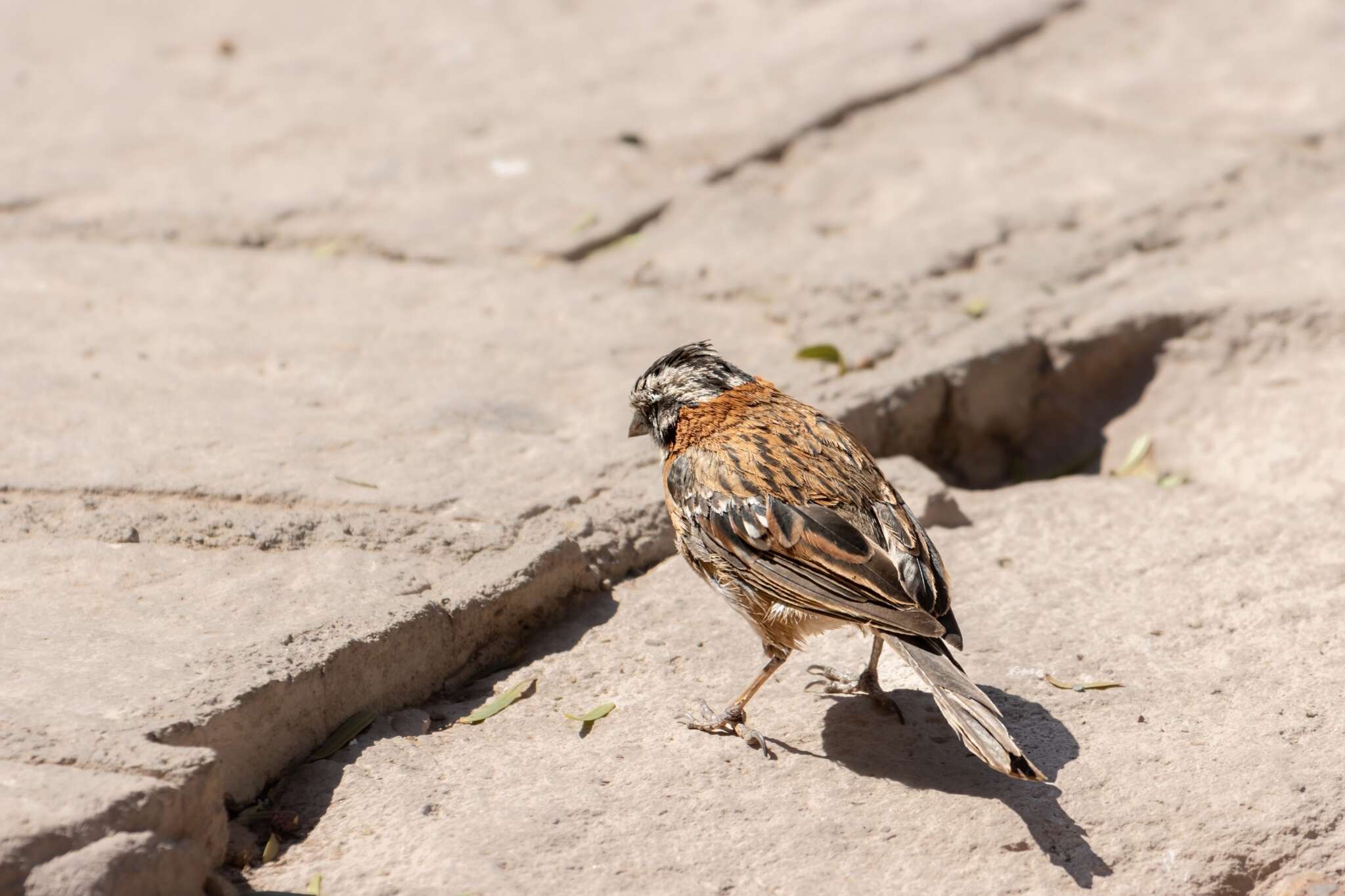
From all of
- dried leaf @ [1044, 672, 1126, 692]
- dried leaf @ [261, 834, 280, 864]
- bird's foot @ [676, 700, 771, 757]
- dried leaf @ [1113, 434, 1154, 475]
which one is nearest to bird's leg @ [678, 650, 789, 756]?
bird's foot @ [676, 700, 771, 757]

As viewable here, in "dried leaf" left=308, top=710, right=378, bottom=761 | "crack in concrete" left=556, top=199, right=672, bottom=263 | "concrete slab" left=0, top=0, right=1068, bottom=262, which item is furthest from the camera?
"concrete slab" left=0, top=0, right=1068, bottom=262

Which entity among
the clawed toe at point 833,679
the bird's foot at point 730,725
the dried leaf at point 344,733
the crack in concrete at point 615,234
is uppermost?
the crack in concrete at point 615,234

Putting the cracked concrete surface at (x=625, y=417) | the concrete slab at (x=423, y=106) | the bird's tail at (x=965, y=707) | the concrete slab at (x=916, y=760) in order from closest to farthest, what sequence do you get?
the bird's tail at (x=965, y=707)
the concrete slab at (x=916, y=760)
the cracked concrete surface at (x=625, y=417)
the concrete slab at (x=423, y=106)

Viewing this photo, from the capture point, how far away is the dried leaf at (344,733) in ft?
11.4

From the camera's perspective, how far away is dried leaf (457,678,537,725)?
3.66m

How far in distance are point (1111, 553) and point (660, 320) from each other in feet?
6.86

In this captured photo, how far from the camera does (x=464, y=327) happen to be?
219 inches

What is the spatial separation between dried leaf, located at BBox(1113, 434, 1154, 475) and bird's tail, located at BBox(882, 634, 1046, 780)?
7.01ft

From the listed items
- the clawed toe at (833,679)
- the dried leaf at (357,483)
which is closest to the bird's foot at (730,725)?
the clawed toe at (833,679)

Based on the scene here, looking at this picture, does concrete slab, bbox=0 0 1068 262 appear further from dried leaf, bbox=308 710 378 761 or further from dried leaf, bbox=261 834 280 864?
dried leaf, bbox=261 834 280 864

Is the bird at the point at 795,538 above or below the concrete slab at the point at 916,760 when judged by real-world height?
above

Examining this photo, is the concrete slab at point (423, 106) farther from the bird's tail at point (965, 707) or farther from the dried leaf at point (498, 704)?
the bird's tail at point (965, 707)

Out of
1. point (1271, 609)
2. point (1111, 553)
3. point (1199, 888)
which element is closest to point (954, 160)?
point (1111, 553)

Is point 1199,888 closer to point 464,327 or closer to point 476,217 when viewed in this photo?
point 464,327
